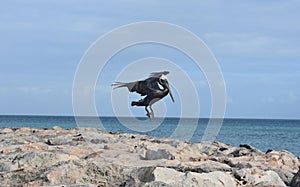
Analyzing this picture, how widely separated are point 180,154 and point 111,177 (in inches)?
157

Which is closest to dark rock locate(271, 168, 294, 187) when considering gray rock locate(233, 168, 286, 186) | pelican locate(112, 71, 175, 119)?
gray rock locate(233, 168, 286, 186)

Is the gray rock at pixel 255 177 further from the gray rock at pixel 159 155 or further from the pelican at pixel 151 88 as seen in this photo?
the pelican at pixel 151 88

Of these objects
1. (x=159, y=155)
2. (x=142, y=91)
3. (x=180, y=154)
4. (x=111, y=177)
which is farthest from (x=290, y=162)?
(x=111, y=177)

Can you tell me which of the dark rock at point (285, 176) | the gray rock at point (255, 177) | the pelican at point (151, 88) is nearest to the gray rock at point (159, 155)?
the dark rock at point (285, 176)

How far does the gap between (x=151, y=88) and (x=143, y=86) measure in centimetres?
27

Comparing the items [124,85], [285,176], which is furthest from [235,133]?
[285,176]

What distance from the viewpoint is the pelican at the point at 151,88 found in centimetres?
1395

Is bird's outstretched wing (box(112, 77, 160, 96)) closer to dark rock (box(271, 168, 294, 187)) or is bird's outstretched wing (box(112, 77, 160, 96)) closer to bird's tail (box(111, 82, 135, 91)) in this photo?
bird's tail (box(111, 82, 135, 91))

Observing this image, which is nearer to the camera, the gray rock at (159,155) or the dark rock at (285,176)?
the dark rock at (285,176)

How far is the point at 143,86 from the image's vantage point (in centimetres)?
1434

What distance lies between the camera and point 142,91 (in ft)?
47.4

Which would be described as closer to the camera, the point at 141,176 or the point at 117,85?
the point at 141,176

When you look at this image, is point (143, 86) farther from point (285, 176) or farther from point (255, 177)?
point (255, 177)

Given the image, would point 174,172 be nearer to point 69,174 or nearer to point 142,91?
point 69,174
